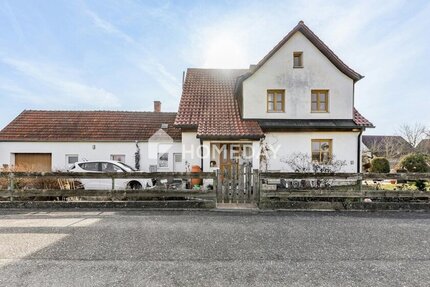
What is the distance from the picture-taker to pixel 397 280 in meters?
3.64

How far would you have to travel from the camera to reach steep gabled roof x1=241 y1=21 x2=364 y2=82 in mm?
14070

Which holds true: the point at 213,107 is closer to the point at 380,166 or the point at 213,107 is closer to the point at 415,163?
the point at 415,163

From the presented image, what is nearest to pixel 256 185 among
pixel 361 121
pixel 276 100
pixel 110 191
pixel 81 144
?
pixel 110 191

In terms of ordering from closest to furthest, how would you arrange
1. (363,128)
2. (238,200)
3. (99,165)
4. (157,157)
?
(238,200) → (99,165) → (363,128) → (157,157)

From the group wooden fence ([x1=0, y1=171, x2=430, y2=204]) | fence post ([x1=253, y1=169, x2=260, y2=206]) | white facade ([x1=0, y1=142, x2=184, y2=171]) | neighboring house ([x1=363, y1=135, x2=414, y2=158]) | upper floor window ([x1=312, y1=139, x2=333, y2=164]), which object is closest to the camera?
wooden fence ([x1=0, y1=171, x2=430, y2=204])

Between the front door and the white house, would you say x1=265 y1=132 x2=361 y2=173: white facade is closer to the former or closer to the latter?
the white house

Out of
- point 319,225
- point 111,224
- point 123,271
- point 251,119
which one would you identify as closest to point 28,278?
point 123,271

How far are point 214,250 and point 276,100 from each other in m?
11.1

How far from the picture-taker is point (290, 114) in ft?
46.0

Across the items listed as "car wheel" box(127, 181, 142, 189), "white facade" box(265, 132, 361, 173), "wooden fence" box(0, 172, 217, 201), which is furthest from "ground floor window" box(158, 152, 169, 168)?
"wooden fence" box(0, 172, 217, 201)

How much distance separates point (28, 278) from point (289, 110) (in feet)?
42.7

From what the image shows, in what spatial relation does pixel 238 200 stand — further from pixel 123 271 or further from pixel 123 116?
pixel 123 116

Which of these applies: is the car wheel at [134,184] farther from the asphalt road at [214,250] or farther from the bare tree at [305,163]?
the bare tree at [305,163]

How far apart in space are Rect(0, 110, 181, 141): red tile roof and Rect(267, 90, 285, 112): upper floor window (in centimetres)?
618
